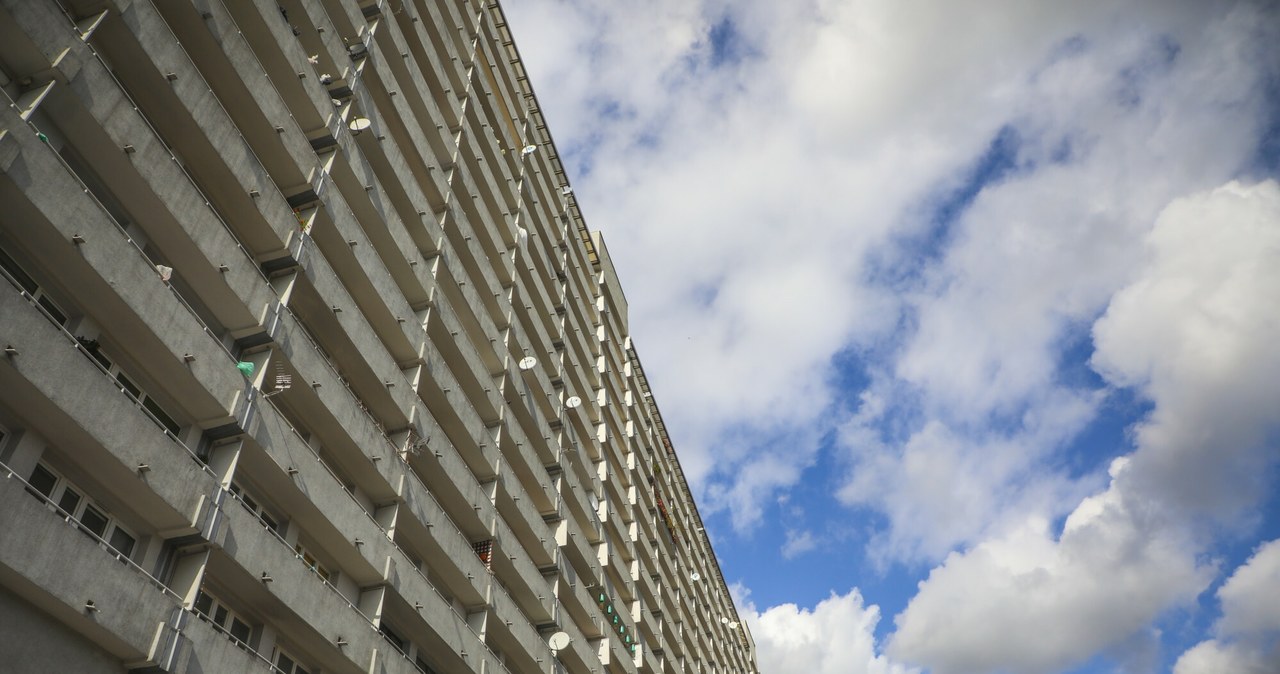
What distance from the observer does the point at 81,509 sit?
14.1 m

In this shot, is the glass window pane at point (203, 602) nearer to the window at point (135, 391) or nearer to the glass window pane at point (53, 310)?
the window at point (135, 391)

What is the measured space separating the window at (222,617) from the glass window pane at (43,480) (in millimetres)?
3326

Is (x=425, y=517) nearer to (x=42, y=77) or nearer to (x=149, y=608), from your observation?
(x=149, y=608)

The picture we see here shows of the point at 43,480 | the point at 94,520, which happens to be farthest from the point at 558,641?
the point at 43,480

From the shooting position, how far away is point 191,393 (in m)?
16.2

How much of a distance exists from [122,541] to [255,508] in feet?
12.5

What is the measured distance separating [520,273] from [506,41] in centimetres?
1474

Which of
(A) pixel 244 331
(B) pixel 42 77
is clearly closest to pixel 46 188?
(B) pixel 42 77

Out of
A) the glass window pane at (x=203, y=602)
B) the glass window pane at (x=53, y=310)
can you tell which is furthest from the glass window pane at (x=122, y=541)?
the glass window pane at (x=53, y=310)

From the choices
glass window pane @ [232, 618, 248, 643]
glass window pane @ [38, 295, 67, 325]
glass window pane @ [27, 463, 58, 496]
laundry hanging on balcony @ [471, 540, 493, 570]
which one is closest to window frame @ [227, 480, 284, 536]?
glass window pane @ [232, 618, 248, 643]

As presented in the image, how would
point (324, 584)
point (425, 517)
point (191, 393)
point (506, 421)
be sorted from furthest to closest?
point (506, 421), point (425, 517), point (324, 584), point (191, 393)

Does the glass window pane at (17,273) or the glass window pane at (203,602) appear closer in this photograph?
the glass window pane at (17,273)

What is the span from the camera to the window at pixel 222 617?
16016mm

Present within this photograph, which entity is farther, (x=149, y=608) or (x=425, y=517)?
(x=425, y=517)
